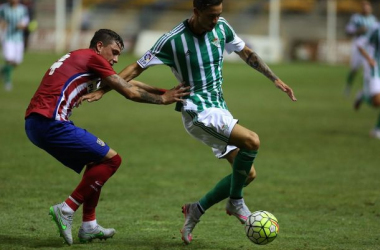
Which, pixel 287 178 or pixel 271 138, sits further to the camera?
pixel 271 138

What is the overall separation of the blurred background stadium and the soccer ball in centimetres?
2948

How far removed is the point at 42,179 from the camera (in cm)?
981

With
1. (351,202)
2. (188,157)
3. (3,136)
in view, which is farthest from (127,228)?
(3,136)

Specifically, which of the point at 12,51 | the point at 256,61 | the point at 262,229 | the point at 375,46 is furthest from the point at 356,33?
the point at 262,229

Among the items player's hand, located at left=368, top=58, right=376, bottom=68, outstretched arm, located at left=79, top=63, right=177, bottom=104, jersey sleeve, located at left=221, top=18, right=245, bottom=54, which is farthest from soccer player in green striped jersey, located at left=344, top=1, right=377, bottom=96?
outstretched arm, located at left=79, top=63, right=177, bottom=104

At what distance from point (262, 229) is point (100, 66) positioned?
1.89 meters

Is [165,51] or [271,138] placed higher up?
[165,51]

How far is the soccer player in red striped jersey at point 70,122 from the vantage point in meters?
6.38

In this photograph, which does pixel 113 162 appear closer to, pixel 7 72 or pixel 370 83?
pixel 370 83

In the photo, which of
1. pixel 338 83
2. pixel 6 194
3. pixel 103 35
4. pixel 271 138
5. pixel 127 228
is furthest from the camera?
pixel 338 83

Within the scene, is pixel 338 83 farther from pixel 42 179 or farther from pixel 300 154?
pixel 42 179

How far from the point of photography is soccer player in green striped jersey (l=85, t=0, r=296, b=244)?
653 centimetres

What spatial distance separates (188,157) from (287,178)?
2.13m

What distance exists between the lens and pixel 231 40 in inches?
277
